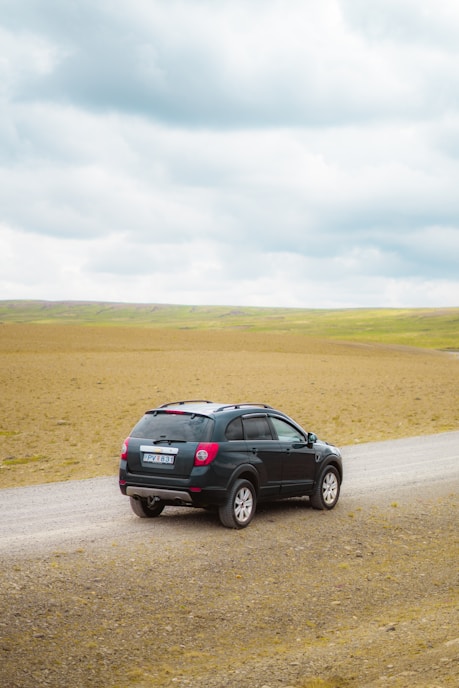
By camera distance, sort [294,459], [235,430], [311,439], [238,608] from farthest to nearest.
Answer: [311,439] → [294,459] → [235,430] → [238,608]

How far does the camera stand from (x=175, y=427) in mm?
12719

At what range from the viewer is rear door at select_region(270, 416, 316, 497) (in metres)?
13.7

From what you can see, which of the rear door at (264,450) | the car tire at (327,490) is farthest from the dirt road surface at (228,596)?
the rear door at (264,450)

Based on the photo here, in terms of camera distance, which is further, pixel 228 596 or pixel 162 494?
pixel 162 494

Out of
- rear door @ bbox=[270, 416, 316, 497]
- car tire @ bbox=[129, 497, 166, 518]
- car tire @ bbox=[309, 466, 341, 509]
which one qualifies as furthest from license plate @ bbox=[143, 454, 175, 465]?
car tire @ bbox=[309, 466, 341, 509]

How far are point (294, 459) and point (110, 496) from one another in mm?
3853

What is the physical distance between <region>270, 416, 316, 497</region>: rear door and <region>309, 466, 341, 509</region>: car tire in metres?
0.21

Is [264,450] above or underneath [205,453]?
underneath

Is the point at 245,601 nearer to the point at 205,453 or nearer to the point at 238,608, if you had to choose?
the point at 238,608

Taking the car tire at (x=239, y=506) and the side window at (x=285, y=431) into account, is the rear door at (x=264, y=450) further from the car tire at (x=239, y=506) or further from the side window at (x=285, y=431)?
the car tire at (x=239, y=506)

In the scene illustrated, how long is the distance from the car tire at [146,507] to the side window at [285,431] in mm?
2280

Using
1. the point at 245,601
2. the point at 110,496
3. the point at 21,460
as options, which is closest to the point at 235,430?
the point at 245,601

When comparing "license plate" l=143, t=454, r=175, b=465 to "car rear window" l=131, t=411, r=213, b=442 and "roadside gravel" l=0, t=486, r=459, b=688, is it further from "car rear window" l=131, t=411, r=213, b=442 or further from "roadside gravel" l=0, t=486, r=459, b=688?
"roadside gravel" l=0, t=486, r=459, b=688

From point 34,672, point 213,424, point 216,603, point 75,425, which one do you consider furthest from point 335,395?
point 34,672
